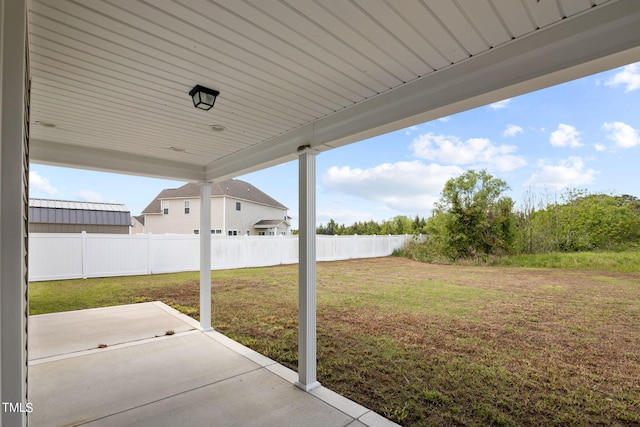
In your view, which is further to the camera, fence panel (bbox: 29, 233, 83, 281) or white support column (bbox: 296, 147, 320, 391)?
fence panel (bbox: 29, 233, 83, 281)

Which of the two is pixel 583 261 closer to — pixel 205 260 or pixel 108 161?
pixel 205 260

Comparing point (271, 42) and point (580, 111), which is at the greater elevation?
point (580, 111)

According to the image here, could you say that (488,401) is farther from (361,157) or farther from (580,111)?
(361,157)

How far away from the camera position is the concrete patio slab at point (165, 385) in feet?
7.73

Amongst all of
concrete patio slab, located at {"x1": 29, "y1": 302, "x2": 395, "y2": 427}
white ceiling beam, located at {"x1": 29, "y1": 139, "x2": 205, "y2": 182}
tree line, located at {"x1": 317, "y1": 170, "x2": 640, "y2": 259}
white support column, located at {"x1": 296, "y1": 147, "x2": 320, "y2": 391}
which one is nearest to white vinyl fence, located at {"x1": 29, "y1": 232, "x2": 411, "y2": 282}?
concrete patio slab, located at {"x1": 29, "y1": 302, "x2": 395, "y2": 427}

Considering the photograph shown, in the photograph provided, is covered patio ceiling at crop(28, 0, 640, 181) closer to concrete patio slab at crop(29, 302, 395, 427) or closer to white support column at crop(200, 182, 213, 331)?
white support column at crop(200, 182, 213, 331)

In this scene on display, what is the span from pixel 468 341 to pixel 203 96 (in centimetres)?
419

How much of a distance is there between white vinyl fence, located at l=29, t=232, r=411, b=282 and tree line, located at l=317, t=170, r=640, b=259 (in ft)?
17.2

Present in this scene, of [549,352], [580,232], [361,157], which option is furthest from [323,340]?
[361,157]

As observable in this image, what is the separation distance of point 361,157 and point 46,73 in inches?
618

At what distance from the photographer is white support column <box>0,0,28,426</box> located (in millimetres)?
988

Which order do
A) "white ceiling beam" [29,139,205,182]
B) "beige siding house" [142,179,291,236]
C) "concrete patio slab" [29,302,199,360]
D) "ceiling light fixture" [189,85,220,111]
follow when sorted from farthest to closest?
1. "beige siding house" [142,179,291,236]
2. "concrete patio slab" [29,302,199,360]
3. "white ceiling beam" [29,139,205,182]
4. "ceiling light fixture" [189,85,220,111]

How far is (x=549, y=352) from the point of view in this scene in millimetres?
3633

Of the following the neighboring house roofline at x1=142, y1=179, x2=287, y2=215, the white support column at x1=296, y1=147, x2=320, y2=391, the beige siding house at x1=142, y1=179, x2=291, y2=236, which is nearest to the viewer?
the white support column at x1=296, y1=147, x2=320, y2=391
